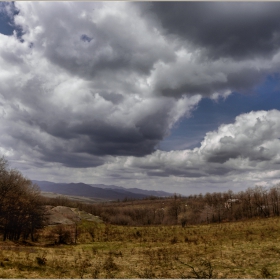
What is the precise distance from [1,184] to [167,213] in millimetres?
130996

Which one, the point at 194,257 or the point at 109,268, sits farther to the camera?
the point at 194,257

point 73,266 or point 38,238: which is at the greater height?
point 73,266

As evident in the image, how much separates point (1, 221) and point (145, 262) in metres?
33.2

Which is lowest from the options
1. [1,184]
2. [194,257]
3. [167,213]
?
[167,213]

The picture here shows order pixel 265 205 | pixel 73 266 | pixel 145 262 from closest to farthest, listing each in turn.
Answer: pixel 73 266 → pixel 145 262 → pixel 265 205

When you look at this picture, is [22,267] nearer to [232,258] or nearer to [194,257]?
[194,257]

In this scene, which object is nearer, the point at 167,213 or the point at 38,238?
the point at 38,238

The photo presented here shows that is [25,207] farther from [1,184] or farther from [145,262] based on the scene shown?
[145,262]

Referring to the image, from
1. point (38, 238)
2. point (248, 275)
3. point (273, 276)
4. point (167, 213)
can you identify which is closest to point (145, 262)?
point (248, 275)

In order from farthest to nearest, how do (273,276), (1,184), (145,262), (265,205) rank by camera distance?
(265,205) → (1,184) → (145,262) → (273,276)

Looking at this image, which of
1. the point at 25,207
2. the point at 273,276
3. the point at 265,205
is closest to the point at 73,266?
the point at 273,276

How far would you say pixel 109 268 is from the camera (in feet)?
59.1

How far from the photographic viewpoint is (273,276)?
13922mm

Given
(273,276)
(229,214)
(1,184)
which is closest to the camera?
(273,276)
